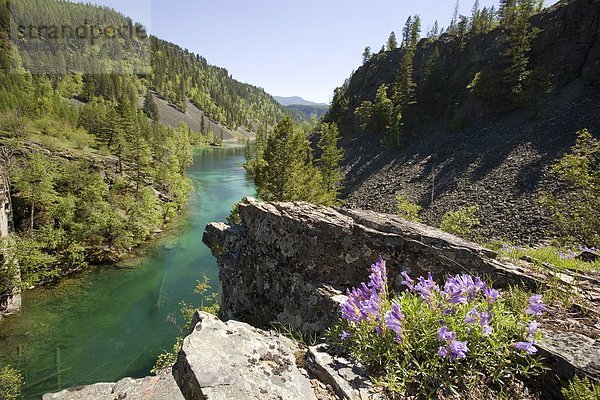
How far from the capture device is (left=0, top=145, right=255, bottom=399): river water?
606 inches

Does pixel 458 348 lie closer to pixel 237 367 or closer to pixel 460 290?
pixel 460 290

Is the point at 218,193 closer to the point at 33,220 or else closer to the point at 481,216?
the point at 33,220

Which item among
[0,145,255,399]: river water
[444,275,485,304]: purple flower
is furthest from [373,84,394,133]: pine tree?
[444,275,485,304]: purple flower

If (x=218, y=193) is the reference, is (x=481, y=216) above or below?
above

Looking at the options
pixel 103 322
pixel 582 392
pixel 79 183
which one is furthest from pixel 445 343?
pixel 79 183

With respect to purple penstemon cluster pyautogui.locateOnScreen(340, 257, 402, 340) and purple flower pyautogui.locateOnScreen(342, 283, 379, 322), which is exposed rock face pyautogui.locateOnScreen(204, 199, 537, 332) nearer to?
purple penstemon cluster pyautogui.locateOnScreen(340, 257, 402, 340)

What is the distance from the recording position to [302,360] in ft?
11.8

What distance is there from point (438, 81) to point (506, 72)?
13.6 meters

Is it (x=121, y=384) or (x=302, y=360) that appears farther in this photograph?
(x=121, y=384)

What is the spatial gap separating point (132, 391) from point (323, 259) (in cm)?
396

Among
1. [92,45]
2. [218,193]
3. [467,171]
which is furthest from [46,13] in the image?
[467,171]

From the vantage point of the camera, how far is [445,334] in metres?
2.42

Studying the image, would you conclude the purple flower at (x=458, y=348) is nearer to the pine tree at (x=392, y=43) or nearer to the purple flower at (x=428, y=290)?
the purple flower at (x=428, y=290)

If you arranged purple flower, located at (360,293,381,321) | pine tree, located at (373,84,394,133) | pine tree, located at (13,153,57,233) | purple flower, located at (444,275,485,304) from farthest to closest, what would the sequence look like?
pine tree, located at (373,84,394,133) < pine tree, located at (13,153,57,233) < purple flower, located at (360,293,381,321) < purple flower, located at (444,275,485,304)
